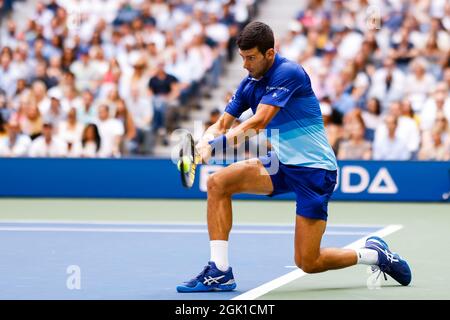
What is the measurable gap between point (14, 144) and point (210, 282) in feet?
31.7

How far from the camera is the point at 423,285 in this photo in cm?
833

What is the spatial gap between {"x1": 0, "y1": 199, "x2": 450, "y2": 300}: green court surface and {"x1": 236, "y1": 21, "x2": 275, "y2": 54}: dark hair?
6.02ft

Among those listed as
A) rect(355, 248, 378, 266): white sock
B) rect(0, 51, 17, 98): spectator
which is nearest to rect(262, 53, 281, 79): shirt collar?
rect(355, 248, 378, 266): white sock

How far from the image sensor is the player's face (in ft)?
25.7

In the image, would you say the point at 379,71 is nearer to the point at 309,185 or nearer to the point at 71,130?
the point at 71,130

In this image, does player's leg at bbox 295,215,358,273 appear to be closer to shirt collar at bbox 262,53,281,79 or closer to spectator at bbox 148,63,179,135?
shirt collar at bbox 262,53,281,79

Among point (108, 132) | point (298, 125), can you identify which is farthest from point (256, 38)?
point (108, 132)

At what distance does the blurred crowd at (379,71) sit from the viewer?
16.0 meters

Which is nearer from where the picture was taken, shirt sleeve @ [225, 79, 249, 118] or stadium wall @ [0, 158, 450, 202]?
shirt sleeve @ [225, 79, 249, 118]

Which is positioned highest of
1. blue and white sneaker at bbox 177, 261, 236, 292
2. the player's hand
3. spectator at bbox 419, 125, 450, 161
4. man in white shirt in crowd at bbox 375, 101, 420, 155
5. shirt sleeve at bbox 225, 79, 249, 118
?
man in white shirt in crowd at bbox 375, 101, 420, 155

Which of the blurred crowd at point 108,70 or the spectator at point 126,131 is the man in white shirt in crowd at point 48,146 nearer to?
the blurred crowd at point 108,70

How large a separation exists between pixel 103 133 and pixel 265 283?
8914 millimetres

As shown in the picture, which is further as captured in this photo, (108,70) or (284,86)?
(108,70)

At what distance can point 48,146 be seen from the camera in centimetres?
1677
